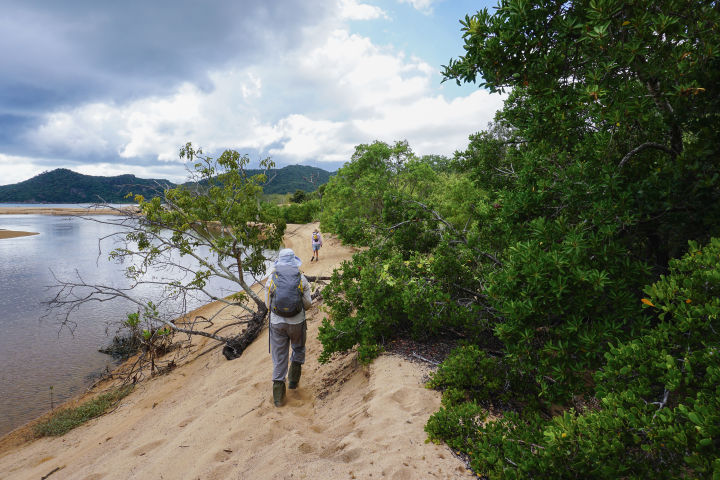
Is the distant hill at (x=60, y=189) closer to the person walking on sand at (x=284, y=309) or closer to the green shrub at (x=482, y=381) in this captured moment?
the person walking on sand at (x=284, y=309)

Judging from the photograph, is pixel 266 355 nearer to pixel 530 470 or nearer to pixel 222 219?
pixel 222 219

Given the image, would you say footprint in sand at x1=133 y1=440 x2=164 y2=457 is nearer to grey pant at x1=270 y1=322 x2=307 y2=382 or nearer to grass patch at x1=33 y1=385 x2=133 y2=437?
grey pant at x1=270 y1=322 x2=307 y2=382

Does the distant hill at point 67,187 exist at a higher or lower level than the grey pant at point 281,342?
higher

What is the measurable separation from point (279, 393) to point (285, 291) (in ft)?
4.78

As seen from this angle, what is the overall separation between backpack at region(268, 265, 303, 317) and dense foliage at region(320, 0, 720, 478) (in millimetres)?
2165

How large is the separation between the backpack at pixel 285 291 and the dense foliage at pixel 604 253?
85.2 inches

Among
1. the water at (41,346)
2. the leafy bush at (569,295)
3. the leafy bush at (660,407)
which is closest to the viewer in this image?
Answer: the leafy bush at (660,407)

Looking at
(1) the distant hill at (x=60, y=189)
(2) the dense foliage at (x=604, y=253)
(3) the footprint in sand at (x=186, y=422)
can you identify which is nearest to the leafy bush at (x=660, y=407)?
(2) the dense foliage at (x=604, y=253)

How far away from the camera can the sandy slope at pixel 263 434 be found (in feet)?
9.15

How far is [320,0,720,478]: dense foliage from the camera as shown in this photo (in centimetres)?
179

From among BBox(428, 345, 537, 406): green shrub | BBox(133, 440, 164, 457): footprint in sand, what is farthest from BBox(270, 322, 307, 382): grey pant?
BBox(428, 345, 537, 406): green shrub

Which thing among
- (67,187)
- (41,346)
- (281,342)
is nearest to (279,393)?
(281,342)

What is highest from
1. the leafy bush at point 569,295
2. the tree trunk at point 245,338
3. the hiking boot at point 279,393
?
the leafy bush at point 569,295

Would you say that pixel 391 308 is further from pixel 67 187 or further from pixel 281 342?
pixel 67 187
